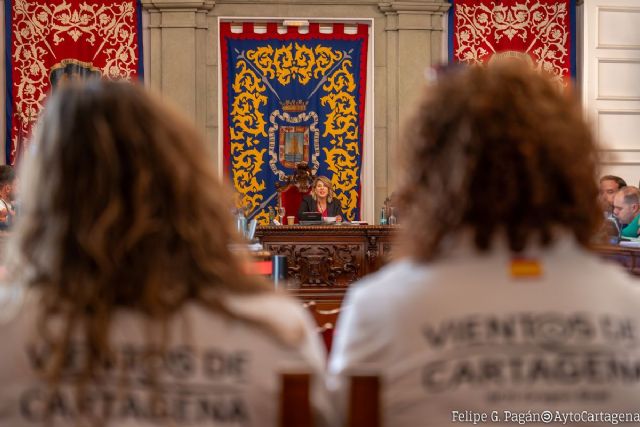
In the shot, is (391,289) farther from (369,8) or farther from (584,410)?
(369,8)

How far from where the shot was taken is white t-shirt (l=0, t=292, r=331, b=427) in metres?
1.20

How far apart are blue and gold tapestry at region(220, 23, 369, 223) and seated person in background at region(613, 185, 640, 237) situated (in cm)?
→ 343

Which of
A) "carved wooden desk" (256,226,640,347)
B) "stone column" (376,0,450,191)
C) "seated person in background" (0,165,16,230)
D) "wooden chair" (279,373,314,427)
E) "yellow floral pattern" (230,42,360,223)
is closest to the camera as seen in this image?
"wooden chair" (279,373,314,427)

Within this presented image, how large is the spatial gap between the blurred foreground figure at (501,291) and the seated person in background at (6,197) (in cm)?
541

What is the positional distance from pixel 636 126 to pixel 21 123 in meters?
6.77

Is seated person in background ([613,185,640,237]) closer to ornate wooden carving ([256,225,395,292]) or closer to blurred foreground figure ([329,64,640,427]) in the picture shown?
ornate wooden carving ([256,225,395,292])

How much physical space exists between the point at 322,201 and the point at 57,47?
3368mm

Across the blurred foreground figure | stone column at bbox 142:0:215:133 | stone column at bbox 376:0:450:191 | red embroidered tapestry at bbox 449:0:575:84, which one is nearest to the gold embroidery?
stone column at bbox 142:0:215:133

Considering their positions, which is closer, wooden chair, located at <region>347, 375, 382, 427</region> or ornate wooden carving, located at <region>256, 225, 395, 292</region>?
wooden chair, located at <region>347, 375, 382, 427</region>

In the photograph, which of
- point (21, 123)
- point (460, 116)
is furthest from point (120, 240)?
point (21, 123)

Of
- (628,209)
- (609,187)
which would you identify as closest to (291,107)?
(609,187)

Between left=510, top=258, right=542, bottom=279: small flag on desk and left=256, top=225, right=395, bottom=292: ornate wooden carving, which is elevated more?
left=510, top=258, right=542, bottom=279: small flag on desk

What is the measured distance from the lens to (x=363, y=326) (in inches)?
50.2

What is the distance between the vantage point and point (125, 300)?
120 cm
